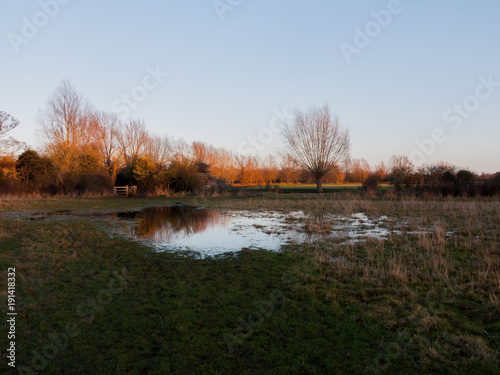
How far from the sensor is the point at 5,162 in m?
32.4

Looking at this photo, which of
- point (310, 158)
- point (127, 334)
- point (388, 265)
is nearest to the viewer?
point (127, 334)

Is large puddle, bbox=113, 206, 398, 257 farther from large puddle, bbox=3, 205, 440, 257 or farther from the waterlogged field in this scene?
the waterlogged field

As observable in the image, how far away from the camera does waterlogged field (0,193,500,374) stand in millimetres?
3617

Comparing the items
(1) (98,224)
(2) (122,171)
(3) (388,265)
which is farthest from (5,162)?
(3) (388,265)

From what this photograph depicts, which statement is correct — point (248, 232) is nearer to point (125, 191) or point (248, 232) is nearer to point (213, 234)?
point (213, 234)

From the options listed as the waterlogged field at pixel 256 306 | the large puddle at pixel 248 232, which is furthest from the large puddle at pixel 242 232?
the waterlogged field at pixel 256 306

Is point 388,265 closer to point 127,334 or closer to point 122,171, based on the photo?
point 127,334

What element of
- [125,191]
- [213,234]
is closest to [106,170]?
[125,191]

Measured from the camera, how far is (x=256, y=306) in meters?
5.18

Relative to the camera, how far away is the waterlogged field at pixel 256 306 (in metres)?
3.62

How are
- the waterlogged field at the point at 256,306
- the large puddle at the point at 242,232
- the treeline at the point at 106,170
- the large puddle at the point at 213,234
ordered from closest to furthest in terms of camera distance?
1. the waterlogged field at the point at 256,306
2. the large puddle at the point at 213,234
3. the large puddle at the point at 242,232
4. the treeline at the point at 106,170

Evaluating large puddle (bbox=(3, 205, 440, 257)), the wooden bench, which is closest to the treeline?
the wooden bench

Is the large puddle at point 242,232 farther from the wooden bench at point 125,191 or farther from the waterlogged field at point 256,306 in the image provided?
the wooden bench at point 125,191

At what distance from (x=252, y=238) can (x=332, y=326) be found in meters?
7.04
